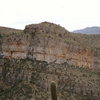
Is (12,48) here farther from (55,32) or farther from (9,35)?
(55,32)

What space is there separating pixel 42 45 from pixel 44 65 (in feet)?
10.4

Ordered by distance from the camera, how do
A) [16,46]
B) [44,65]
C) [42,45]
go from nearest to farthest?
[44,65] < [42,45] < [16,46]

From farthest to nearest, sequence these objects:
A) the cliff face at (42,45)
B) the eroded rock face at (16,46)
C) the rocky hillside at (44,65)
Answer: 1. the eroded rock face at (16,46)
2. the cliff face at (42,45)
3. the rocky hillside at (44,65)

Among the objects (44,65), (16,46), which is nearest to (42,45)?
(44,65)

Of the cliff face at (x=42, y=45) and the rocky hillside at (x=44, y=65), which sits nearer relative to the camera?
the rocky hillside at (x=44, y=65)

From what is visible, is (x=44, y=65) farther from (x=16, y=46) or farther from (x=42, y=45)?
(x=16, y=46)

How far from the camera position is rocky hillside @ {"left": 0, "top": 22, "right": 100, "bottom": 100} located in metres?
66.4

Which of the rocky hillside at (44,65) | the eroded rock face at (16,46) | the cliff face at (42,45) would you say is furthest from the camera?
the eroded rock face at (16,46)

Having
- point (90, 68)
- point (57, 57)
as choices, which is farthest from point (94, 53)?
point (57, 57)

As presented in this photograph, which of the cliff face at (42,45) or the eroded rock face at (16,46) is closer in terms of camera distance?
the cliff face at (42,45)

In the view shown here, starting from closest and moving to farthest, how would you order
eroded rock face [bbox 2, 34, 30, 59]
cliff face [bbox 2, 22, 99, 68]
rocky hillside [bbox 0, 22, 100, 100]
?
1. rocky hillside [bbox 0, 22, 100, 100]
2. cliff face [bbox 2, 22, 99, 68]
3. eroded rock face [bbox 2, 34, 30, 59]

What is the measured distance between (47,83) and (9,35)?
10.6 meters

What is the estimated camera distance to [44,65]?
226ft

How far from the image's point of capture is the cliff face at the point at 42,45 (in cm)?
6950
